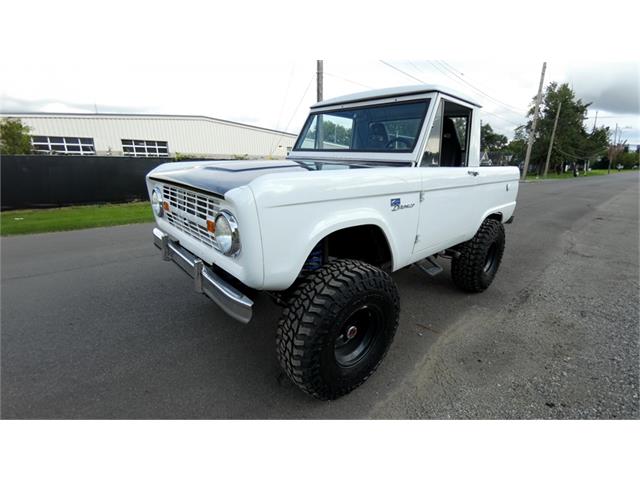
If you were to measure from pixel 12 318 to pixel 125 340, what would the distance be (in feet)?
4.68

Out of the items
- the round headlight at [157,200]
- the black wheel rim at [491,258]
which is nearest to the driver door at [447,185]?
the black wheel rim at [491,258]

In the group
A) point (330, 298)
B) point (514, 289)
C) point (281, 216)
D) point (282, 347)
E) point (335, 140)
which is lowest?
point (514, 289)

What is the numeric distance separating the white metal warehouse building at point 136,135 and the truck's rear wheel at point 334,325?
1209 inches

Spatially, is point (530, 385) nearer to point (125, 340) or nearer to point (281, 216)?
point (281, 216)

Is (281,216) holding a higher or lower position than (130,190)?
higher

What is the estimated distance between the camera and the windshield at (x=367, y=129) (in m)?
2.91

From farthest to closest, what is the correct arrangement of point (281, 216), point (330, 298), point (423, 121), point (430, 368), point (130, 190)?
point (130, 190) → point (423, 121) → point (430, 368) → point (330, 298) → point (281, 216)

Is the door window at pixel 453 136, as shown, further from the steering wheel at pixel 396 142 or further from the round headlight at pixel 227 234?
the round headlight at pixel 227 234

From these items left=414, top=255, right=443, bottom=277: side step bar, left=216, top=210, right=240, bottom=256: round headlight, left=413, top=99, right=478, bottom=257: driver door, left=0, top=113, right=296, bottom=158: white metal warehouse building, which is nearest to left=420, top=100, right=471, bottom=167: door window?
left=413, top=99, right=478, bottom=257: driver door

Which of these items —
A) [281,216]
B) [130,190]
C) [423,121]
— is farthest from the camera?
[130,190]

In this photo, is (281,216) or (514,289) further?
(514,289)

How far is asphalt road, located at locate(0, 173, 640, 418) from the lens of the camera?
2168 millimetres

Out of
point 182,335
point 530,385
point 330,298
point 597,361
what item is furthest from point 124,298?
point 597,361

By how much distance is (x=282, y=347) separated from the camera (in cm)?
200
